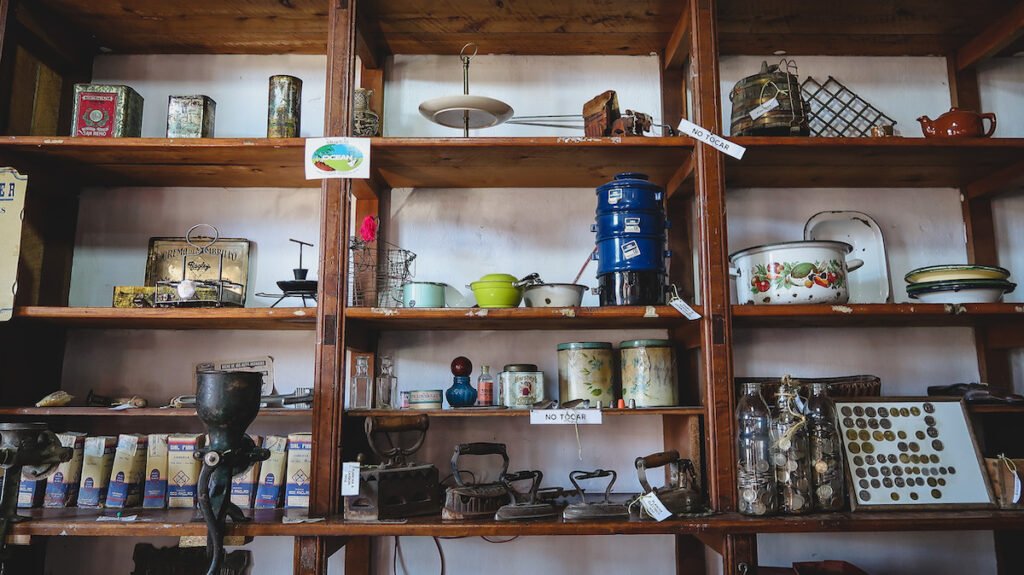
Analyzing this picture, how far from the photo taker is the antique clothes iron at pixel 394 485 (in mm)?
1981

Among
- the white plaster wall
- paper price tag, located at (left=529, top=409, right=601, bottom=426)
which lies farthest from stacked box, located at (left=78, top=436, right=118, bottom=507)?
paper price tag, located at (left=529, top=409, right=601, bottom=426)

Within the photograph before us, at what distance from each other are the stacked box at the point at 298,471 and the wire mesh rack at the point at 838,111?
2399 mm

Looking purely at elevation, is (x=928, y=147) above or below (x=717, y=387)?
above

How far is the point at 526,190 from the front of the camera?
8.89 ft

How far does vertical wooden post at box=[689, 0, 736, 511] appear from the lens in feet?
6.75

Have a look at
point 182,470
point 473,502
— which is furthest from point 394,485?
point 182,470

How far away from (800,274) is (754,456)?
633 millimetres

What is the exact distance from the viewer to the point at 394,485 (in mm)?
2037

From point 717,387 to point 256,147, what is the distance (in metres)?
1.77

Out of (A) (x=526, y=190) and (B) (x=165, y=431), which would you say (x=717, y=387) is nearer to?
(A) (x=526, y=190)

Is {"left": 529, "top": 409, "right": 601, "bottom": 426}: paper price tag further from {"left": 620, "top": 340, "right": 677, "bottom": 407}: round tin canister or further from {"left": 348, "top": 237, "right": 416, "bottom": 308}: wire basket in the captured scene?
{"left": 348, "top": 237, "right": 416, "bottom": 308}: wire basket

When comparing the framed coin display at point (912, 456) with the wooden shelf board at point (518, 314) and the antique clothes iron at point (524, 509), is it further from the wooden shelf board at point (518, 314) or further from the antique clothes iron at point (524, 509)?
the antique clothes iron at point (524, 509)

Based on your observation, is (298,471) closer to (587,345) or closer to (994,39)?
(587,345)

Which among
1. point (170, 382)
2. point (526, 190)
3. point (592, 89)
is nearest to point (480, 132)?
point (526, 190)
